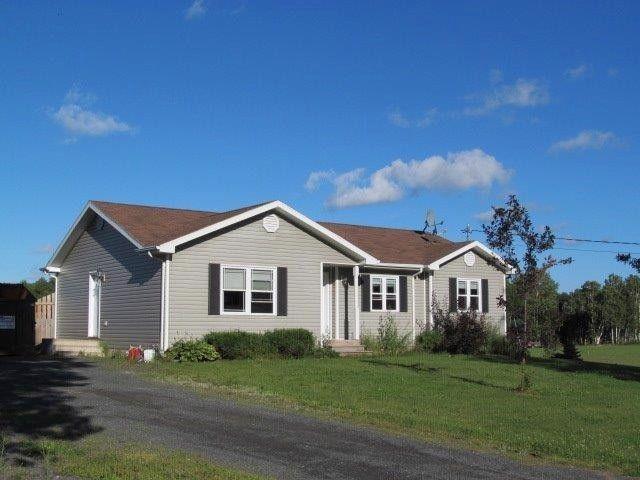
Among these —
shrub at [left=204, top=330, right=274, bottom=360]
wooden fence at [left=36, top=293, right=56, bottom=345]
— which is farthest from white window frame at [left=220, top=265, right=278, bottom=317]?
wooden fence at [left=36, top=293, right=56, bottom=345]

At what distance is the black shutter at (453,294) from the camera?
29.2 m

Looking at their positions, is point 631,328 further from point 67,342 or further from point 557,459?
point 557,459

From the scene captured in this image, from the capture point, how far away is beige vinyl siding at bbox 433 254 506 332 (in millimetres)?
29047

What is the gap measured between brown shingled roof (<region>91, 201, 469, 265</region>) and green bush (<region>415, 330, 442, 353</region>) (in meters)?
2.64

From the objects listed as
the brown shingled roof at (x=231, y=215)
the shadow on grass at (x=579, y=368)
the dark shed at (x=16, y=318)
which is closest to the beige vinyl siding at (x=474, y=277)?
the brown shingled roof at (x=231, y=215)

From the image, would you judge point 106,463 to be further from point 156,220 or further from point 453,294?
point 453,294

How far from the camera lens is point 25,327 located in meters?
25.0

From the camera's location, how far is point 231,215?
22953 mm

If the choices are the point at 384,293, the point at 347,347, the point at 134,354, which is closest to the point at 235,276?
the point at 134,354

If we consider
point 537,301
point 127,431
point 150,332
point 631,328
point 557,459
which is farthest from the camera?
point 631,328

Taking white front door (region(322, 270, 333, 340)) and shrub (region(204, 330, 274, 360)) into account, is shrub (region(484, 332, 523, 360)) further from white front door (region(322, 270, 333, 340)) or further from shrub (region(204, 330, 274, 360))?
shrub (region(204, 330, 274, 360))

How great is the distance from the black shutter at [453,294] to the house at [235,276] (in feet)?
0.14

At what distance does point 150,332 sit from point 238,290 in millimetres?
2814

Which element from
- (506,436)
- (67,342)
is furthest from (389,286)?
(506,436)
